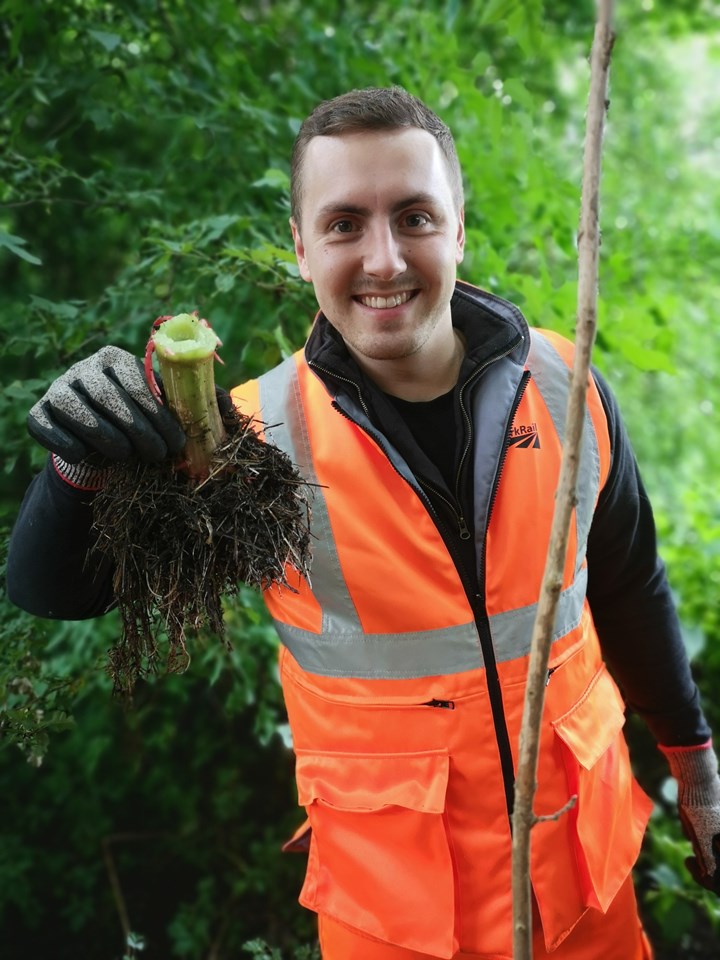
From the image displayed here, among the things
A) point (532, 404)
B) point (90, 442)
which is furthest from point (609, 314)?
point (90, 442)

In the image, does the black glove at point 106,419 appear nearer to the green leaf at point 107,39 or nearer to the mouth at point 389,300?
the mouth at point 389,300

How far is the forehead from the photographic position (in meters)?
1.59

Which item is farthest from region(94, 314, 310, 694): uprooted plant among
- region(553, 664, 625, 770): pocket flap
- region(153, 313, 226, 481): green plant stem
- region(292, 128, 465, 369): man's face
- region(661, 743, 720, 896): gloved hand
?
region(661, 743, 720, 896): gloved hand

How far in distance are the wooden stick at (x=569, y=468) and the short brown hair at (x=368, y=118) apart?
2.62 ft

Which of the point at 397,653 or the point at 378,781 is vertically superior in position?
the point at 397,653

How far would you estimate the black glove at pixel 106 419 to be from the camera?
129 cm

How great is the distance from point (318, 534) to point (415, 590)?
24 centimetres

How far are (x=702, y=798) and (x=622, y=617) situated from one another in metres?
0.54

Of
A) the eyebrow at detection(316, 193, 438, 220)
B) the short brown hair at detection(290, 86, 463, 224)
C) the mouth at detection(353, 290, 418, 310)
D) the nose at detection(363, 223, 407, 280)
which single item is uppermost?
the short brown hair at detection(290, 86, 463, 224)

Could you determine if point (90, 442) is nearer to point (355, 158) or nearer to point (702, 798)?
point (355, 158)

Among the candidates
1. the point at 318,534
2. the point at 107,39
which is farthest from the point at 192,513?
the point at 107,39

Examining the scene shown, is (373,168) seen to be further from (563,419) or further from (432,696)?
(432,696)

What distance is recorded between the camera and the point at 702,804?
6.66 feet

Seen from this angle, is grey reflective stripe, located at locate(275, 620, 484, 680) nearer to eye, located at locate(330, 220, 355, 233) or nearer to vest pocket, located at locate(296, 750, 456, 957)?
vest pocket, located at locate(296, 750, 456, 957)
